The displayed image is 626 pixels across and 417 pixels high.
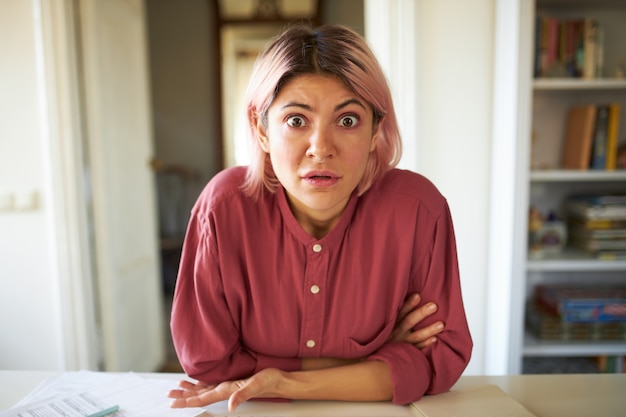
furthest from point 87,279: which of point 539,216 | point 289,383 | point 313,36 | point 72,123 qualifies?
point 539,216

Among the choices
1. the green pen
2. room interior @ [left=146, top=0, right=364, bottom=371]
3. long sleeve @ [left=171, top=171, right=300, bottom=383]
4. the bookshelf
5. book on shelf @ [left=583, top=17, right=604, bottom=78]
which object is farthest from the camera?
room interior @ [left=146, top=0, right=364, bottom=371]

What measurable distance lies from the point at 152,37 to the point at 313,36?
375cm

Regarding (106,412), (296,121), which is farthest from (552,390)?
(106,412)

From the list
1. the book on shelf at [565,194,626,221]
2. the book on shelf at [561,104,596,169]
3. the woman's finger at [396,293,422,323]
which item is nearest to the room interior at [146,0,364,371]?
the book on shelf at [561,104,596,169]

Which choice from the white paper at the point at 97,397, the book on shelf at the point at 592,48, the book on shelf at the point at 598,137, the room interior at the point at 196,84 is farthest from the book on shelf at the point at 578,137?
the room interior at the point at 196,84

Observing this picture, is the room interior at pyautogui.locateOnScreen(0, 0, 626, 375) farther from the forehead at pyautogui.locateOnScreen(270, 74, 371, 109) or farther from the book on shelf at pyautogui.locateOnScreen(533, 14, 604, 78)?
the forehead at pyautogui.locateOnScreen(270, 74, 371, 109)

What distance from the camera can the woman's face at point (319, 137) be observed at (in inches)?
34.0

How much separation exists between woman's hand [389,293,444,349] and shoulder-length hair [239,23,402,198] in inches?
10.6

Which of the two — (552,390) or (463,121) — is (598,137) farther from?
(552,390)

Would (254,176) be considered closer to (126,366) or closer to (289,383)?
(289,383)

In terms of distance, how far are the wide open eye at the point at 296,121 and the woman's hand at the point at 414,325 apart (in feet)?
1.45

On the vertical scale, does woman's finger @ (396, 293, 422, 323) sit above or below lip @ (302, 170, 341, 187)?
below

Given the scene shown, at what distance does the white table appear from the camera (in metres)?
0.83

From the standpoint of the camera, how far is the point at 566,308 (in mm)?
2018
